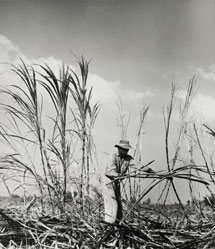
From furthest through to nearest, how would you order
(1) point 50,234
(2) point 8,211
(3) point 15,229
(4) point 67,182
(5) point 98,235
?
(2) point 8,211 < (4) point 67,182 < (3) point 15,229 < (1) point 50,234 < (5) point 98,235

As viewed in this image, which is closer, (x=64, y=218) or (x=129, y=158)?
(x=64, y=218)

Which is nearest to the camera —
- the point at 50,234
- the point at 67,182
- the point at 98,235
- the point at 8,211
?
the point at 98,235

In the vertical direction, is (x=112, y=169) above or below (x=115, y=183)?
above

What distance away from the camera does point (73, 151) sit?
318cm

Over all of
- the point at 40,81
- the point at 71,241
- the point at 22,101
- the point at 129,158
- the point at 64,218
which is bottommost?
the point at 71,241

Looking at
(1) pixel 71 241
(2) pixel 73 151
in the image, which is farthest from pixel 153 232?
(2) pixel 73 151

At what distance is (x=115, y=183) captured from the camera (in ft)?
9.43

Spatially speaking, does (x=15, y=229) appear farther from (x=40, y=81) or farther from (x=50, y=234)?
(x=40, y=81)

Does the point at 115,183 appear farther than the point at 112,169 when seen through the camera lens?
No

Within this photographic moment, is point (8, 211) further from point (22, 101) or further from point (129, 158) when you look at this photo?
point (129, 158)

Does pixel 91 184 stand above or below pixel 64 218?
above

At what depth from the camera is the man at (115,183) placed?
9.47 feet

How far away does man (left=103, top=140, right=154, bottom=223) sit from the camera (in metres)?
2.89

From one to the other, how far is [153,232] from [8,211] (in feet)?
5.19
